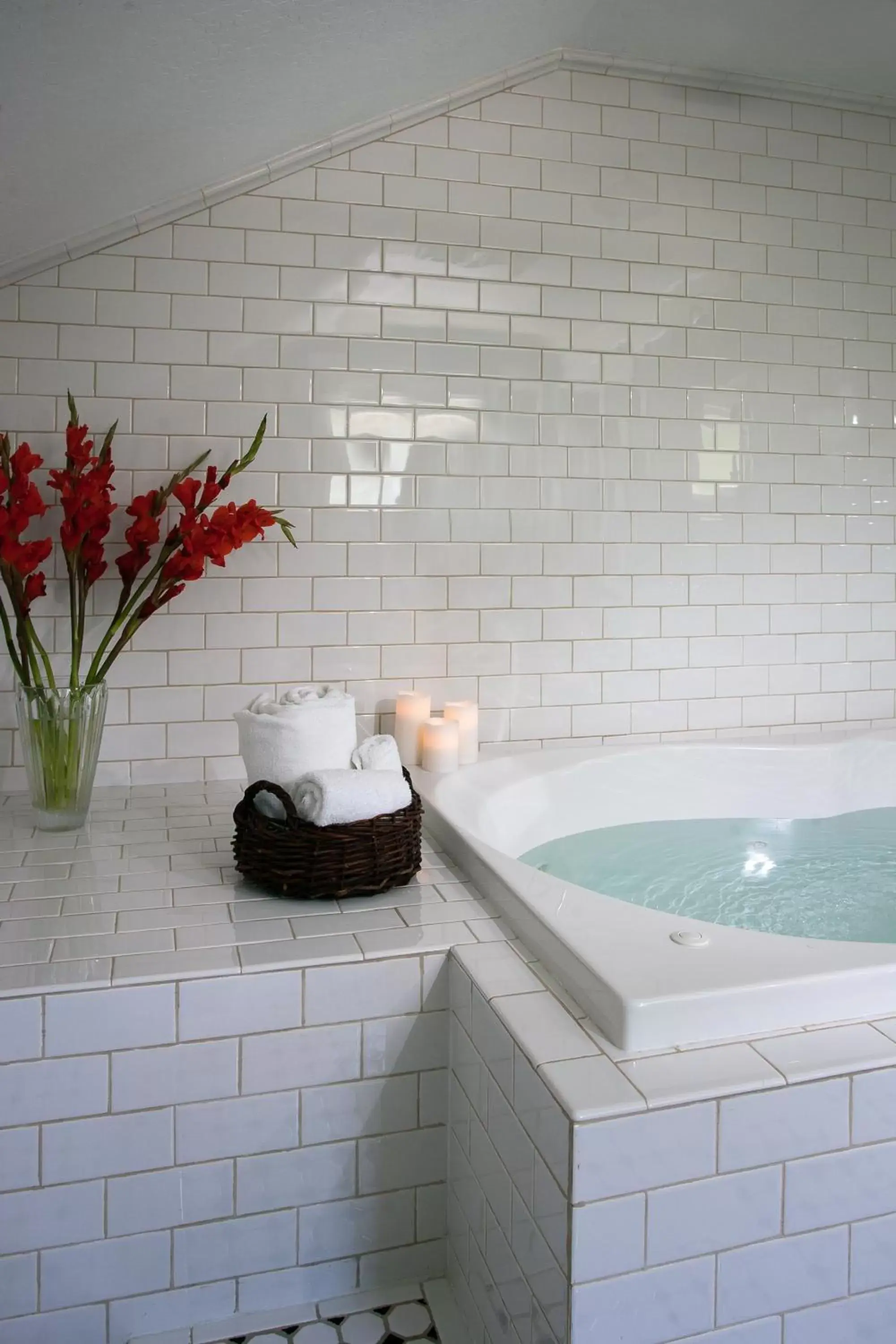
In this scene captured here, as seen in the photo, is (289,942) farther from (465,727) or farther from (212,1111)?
(465,727)

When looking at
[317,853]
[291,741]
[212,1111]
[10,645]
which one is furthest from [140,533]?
[212,1111]

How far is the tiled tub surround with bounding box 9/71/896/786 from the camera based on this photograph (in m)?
2.72

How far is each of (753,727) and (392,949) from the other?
6.31 feet

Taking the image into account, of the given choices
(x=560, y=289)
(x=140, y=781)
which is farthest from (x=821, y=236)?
(x=140, y=781)

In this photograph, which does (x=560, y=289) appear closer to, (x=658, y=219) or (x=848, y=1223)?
(x=658, y=219)

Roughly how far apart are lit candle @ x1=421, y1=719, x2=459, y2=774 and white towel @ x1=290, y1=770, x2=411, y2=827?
0.78 metres

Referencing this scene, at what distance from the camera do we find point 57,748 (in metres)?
2.28

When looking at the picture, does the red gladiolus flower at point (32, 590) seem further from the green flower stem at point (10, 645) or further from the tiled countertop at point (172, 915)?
the tiled countertop at point (172, 915)

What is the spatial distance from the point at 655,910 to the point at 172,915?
0.85 m

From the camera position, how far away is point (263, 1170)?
1.61 metres

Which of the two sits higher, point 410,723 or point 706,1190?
point 410,723

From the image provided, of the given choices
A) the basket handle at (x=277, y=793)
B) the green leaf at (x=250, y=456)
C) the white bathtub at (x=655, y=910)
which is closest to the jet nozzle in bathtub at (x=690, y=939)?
the white bathtub at (x=655, y=910)

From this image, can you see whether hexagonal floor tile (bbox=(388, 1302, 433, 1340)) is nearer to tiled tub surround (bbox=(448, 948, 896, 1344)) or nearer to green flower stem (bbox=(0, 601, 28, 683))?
tiled tub surround (bbox=(448, 948, 896, 1344))

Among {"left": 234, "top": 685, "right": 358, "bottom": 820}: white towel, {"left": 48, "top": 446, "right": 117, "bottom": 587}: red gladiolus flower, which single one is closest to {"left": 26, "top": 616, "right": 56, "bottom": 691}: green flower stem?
{"left": 48, "top": 446, "right": 117, "bottom": 587}: red gladiolus flower
